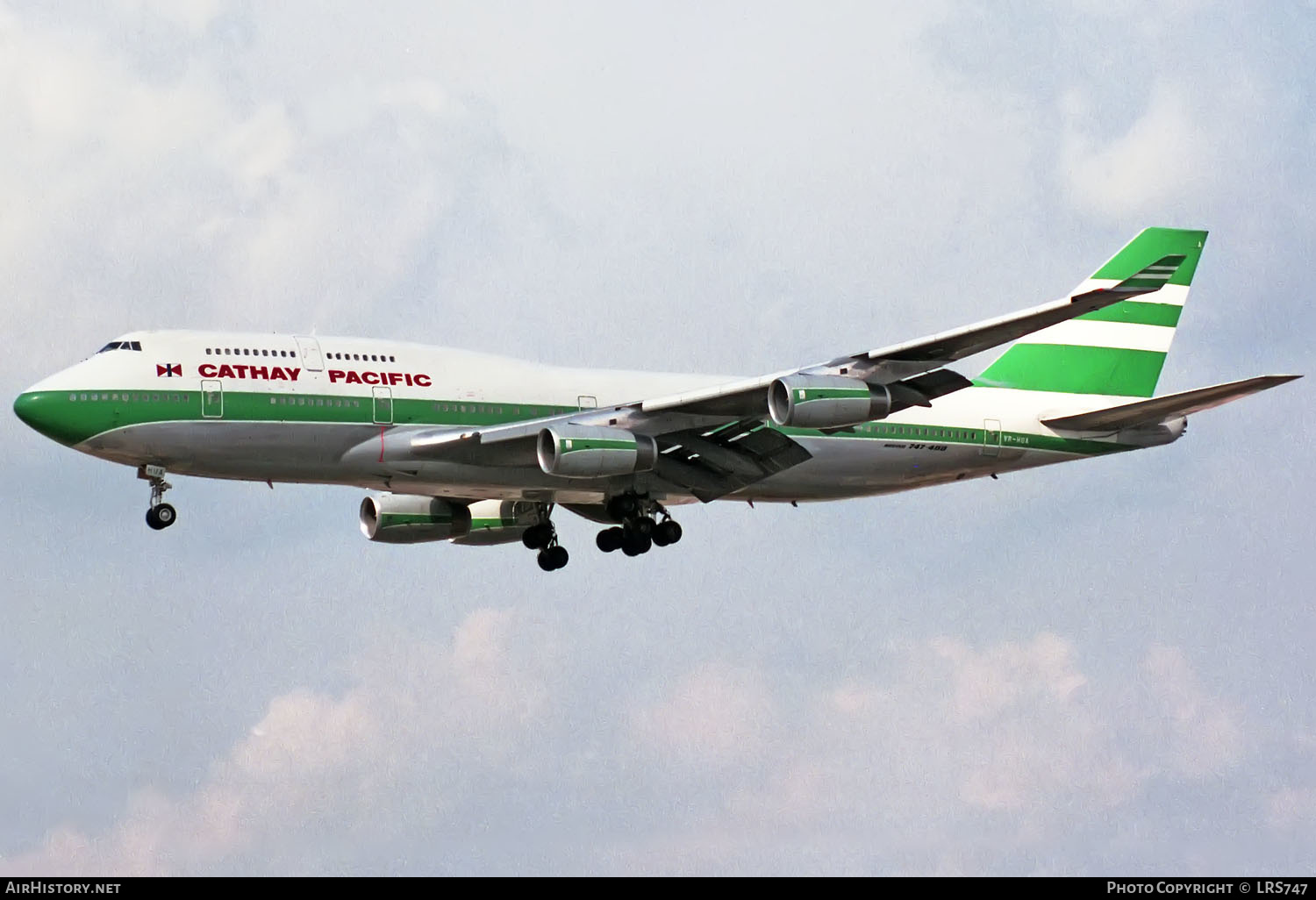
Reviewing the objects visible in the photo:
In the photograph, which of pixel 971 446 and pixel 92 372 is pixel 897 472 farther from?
pixel 92 372

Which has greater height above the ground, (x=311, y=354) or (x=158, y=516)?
(x=311, y=354)

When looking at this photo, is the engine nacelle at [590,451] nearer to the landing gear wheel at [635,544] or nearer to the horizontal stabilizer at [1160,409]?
the landing gear wheel at [635,544]

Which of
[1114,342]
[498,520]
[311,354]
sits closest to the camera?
[311,354]

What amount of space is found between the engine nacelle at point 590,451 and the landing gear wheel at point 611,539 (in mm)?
5196

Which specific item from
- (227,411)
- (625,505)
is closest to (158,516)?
(227,411)

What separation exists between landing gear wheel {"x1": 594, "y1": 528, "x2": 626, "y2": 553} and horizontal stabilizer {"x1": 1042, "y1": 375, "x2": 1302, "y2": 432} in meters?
12.7

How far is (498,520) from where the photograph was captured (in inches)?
2307

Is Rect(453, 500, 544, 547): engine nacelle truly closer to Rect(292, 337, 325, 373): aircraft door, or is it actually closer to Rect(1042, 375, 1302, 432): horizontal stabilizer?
Rect(292, 337, 325, 373): aircraft door

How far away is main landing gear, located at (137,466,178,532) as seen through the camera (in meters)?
48.5

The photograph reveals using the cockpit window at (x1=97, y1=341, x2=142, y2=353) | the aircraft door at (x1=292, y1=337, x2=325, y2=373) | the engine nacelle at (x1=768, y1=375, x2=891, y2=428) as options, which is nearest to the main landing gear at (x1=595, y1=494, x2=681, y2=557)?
the engine nacelle at (x1=768, y1=375, x2=891, y2=428)

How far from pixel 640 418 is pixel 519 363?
4.46 metres

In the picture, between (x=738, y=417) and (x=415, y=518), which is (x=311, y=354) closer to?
(x=415, y=518)

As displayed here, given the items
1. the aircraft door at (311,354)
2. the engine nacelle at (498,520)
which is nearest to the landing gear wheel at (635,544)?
the engine nacelle at (498,520)

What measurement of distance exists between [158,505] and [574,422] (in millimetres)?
10446
